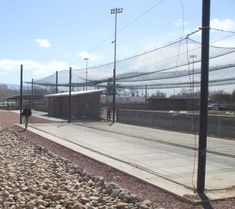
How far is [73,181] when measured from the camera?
12188 millimetres

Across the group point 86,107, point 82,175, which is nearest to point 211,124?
point 82,175

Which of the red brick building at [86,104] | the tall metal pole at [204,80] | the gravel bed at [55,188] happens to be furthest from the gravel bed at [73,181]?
the red brick building at [86,104]

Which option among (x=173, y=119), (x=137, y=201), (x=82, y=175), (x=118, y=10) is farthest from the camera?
(x=118, y=10)

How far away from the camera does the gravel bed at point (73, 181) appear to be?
937 centimetres

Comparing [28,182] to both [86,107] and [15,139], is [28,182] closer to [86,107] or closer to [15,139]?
[15,139]

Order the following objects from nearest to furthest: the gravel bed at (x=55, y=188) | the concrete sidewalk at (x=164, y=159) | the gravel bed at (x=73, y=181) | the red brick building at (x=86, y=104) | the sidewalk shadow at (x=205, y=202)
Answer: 1. the sidewalk shadow at (x=205, y=202)
2. the gravel bed at (x=73, y=181)
3. the gravel bed at (x=55, y=188)
4. the concrete sidewalk at (x=164, y=159)
5. the red brick building at (x=86, y=104)

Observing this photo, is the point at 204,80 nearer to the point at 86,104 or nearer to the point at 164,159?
the point at 164,159

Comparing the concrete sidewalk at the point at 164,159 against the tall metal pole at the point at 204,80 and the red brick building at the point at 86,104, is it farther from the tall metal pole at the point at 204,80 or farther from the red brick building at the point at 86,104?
the red brick building at the point at 86,104

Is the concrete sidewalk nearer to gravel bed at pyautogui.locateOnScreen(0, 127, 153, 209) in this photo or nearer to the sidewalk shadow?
the sidewalk shadow

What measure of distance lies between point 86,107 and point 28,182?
1450 inches

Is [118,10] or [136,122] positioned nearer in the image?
[136,122]

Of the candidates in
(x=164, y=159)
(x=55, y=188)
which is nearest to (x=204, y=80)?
(x=55, y=188)

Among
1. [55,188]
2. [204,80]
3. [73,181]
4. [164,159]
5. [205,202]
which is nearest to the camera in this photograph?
[205,202]

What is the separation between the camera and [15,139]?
2473 centimetres
